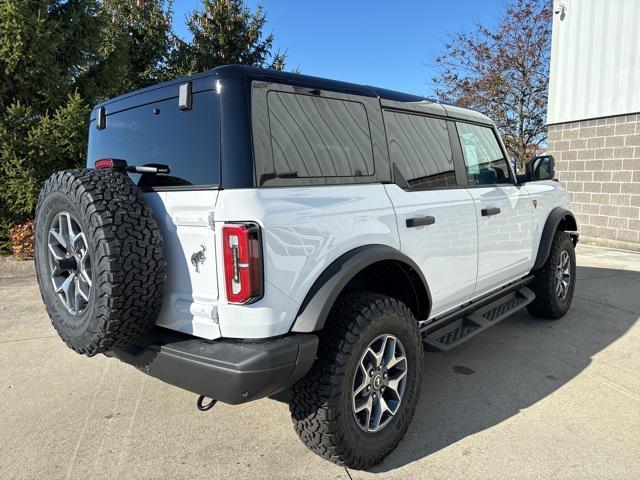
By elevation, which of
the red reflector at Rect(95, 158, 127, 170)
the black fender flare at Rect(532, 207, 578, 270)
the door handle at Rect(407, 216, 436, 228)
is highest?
the red reflector at Rect(95, 158, 127, 170)

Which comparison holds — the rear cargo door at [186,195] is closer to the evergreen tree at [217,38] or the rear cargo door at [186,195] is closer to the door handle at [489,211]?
the door handle at [489,211]

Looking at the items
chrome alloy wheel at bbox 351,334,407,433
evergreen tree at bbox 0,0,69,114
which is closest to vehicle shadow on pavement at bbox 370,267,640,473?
chrome alloy wheel at bbox 351,334,407,433

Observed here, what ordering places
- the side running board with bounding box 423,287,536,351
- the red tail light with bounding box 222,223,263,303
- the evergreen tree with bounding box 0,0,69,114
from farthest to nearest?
the evergreen tree with bounding box 0,0,69,114
the side running board with bounding box 423,287,536,351
the red tail light with bounding box 222,223,263,303

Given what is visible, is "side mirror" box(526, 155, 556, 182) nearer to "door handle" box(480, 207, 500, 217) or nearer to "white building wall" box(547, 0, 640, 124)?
"door handle" box(480, 207, 500, 217)

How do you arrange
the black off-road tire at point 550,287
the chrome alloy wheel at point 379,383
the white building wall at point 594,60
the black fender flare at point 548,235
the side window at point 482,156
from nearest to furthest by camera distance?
the chrome alloy wheel at point 379,383 < the side window at point 482,156 < the black fender flare at point 548,235 < the black off-road tire at point 550,287 < the white building wall at point 594,60

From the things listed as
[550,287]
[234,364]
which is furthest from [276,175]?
[550,287]

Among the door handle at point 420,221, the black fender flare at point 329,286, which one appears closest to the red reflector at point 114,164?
the black fender flare at point 329,286

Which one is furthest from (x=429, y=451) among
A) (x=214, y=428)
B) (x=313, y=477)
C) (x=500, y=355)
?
(x=500, y=355)

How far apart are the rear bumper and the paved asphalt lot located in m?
0.60

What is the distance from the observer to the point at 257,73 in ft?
7.05

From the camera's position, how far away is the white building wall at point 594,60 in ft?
27.2

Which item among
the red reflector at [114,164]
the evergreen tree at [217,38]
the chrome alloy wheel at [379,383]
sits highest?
the evergreen tree at [217,38]

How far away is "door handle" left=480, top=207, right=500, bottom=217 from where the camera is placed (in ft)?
11.0

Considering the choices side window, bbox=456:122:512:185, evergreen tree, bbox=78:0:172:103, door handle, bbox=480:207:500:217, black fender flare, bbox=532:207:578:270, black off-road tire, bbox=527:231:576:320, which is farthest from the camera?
evergreen tree, bbox=78:0:172:103
